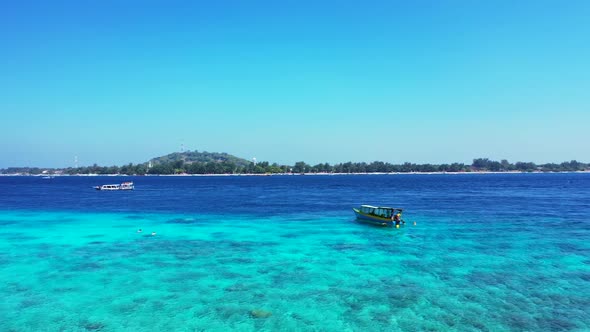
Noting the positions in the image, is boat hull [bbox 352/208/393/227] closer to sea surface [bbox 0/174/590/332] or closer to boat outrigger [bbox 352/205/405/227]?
boat outrigger [bbox 352/205/405/227]

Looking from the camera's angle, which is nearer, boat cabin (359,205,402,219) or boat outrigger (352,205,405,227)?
boat outrigger (352,205,405,227)

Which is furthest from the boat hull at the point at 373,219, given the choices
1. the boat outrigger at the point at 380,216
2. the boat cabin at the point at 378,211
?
the boat cabin at the point at 378,211

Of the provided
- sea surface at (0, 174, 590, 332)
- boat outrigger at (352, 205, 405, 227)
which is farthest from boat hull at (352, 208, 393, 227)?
sea surface at (0, 174, 590, 332)

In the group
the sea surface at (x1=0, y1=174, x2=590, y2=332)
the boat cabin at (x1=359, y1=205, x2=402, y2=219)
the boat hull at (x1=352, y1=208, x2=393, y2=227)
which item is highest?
the boat cabin at (x1=359, y1=205, x2=402, y2=219)

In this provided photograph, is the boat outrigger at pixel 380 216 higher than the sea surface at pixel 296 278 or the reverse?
higher

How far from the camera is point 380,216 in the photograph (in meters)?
56.0

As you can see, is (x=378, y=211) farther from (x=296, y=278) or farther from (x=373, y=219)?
(x=296, y=278)

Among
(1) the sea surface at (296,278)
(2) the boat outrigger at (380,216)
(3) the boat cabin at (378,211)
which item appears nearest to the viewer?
(1) the sea surface at (296,278)

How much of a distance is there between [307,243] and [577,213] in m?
53.1

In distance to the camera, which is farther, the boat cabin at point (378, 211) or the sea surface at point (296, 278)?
the boat cabin at point (378, 211)

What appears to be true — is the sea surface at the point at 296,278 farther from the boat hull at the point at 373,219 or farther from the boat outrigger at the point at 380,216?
the boat hull at the point at 373,219

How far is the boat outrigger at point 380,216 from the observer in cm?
5472

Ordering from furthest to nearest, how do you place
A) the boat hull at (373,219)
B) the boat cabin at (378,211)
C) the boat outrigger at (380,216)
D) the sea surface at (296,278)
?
the boat cabin at (378,211) < the boat hull at (373,219) < the boat outrigger at (380,216) < the sea surface at (296,278)

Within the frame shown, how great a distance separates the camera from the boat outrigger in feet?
180
